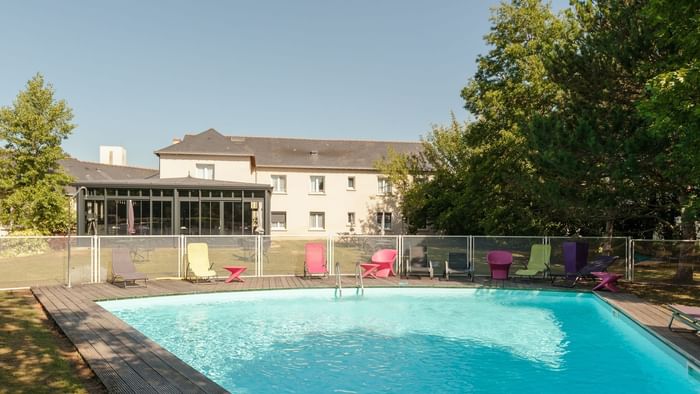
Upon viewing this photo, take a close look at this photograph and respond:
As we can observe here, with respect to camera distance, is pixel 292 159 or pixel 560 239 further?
pixel 292 159

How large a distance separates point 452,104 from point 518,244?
19793 millimetres

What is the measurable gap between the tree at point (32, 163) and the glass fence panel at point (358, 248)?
733 inches

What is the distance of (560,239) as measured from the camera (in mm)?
15242

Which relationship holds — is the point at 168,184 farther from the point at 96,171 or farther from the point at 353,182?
the point at 96,171

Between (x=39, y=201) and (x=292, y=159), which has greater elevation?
(x=292, y=159)

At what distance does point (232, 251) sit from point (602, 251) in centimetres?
1225

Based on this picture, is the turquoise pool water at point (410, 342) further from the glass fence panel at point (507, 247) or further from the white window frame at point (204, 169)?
the white window frame at point (204, 169)

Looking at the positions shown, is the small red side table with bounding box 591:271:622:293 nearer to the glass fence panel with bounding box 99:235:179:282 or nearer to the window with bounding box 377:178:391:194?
the glass fence panel with bounding box 99:235:179:282

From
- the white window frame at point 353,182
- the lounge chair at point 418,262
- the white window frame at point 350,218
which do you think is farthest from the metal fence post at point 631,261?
the white window frame at point 353,182

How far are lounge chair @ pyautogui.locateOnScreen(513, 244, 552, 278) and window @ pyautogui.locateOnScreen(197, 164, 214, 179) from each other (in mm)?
24316

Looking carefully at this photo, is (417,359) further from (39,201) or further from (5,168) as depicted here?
(5,168)

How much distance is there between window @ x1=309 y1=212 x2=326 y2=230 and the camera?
121ft

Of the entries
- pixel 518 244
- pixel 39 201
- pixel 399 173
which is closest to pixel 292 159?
pixel 399 173

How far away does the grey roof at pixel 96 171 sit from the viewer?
44.5 metres
